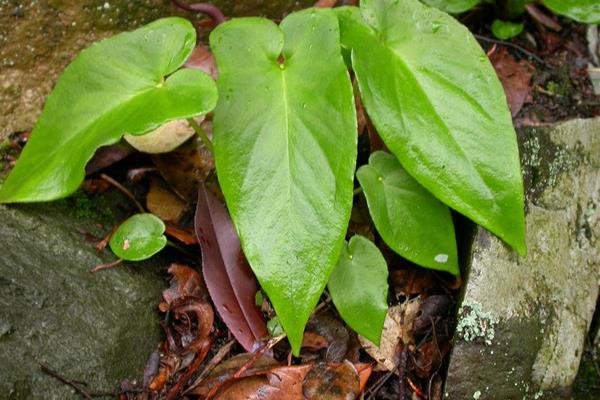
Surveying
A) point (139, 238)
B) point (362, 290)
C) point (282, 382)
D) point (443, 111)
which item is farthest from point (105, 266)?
point (443, 111)

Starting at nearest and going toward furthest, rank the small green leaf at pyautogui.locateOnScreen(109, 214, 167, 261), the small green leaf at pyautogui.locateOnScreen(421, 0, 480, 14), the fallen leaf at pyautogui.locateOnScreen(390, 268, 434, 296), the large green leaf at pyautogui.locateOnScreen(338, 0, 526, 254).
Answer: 1. the large green leaf at pyautogui.locateOnScreen(338, 0, 526, 254)
2. the small green leaf at pyautogui.locateOnScreen(109, 214, 167, 261)
3. the fallen leaf at pyautogui.locateOnScreen(390, 268, 434, 296)
4. the small green leaf at pyautogui.locateOnScreen(421, 0, 480, 14)

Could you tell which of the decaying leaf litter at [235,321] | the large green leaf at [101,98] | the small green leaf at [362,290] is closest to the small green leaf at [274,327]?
the decaying leaf litter at [235,321]

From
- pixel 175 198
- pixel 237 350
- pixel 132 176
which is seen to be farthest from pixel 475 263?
pixel 132 176

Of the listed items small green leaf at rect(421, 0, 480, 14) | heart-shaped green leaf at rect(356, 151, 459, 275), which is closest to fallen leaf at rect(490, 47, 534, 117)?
small green leaf at rect(421, 0, 480, 14)

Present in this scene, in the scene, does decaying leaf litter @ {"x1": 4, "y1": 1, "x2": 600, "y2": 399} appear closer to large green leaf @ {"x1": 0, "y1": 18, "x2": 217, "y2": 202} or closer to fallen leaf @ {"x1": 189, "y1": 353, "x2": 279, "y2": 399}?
fallen leaf @ {"x1": 189, "y1": 353, "x2": 279, "y2": 399}

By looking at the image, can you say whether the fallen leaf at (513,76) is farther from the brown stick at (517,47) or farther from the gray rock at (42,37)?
the gray rock at (42,37)

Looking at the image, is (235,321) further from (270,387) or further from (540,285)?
(540,285)
